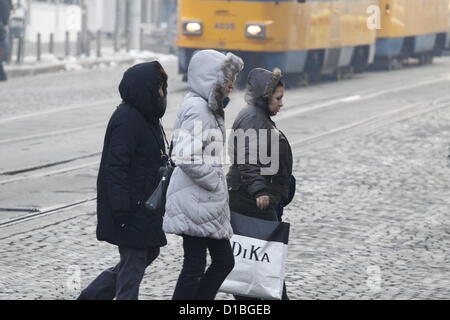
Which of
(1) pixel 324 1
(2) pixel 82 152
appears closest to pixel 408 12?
(1) pixel 324 1

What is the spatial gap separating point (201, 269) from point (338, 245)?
348cm

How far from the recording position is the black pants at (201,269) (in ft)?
23.7

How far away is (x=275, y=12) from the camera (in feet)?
83.8

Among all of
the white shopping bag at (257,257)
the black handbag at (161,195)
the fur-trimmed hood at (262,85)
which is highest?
the fur-trimmed hood at (262,85)

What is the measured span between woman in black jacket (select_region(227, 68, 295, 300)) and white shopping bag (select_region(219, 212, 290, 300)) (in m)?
0.14

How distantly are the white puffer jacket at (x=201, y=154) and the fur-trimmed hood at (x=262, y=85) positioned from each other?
633 mm

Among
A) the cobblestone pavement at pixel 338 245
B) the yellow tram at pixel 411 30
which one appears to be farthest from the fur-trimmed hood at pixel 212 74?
the yellow tram at pixel 411 30

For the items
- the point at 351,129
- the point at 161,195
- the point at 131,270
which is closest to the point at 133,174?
the point at 161,195

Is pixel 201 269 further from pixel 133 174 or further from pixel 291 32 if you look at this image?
pixel 291 32

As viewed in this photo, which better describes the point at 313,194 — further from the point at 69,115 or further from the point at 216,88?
the point at 69,115

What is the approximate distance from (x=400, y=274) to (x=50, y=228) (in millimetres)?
3071

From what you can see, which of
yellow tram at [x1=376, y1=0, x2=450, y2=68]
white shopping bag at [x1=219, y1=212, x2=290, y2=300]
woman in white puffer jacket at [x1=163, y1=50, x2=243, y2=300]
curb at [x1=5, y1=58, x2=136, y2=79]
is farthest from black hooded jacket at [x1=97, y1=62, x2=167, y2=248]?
yellow tram at [x1=376, y1=0, x2=450, y2=68]

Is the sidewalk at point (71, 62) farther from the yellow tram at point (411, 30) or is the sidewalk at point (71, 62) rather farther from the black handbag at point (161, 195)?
the black handbag at point (161, 195)

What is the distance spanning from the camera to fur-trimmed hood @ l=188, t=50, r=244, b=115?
7148 mm
